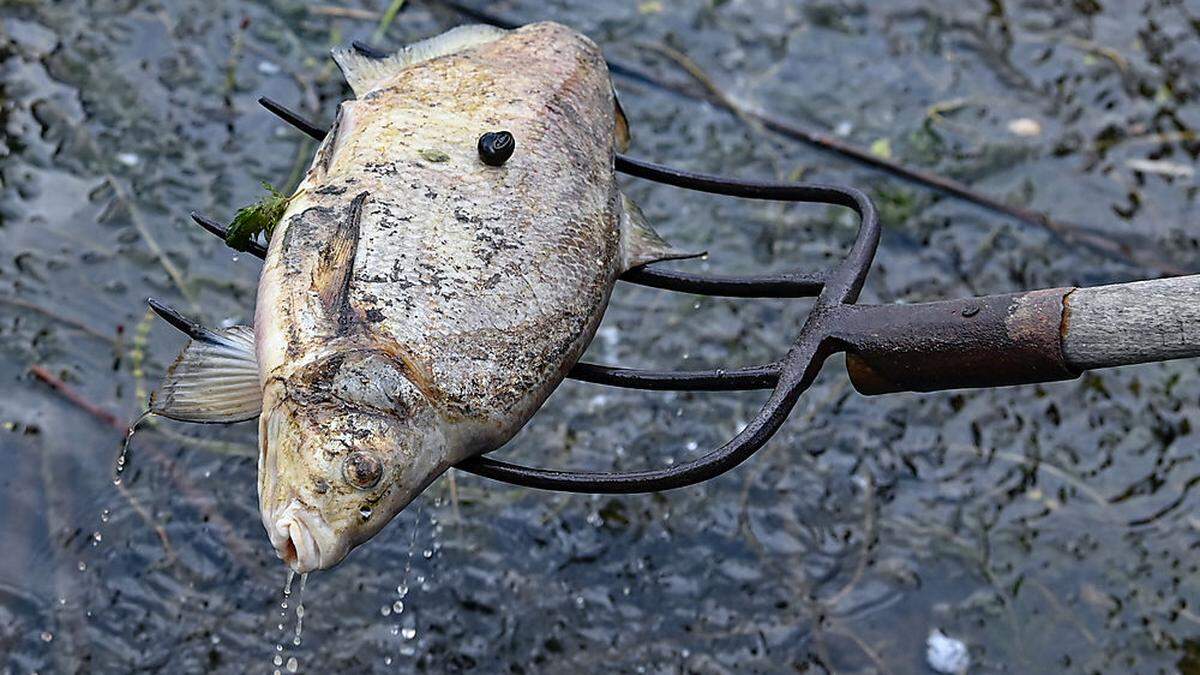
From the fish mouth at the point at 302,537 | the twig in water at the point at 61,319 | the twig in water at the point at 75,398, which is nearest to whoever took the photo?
the fish mouth at the point at 302,537

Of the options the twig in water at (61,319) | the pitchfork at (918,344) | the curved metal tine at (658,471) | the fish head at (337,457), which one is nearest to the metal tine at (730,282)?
the pitchfork at (918,344)

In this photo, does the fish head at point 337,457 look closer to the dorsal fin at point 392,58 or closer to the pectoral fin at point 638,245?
the pectoral fin at point 638,245

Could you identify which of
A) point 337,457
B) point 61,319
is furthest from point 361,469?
point 61,319

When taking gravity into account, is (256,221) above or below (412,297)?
below

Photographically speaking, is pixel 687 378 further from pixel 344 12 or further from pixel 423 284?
pixel 344 12

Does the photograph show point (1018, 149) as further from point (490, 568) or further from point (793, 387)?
point (793, 387)

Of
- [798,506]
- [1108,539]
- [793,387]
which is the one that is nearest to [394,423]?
[793,387]
